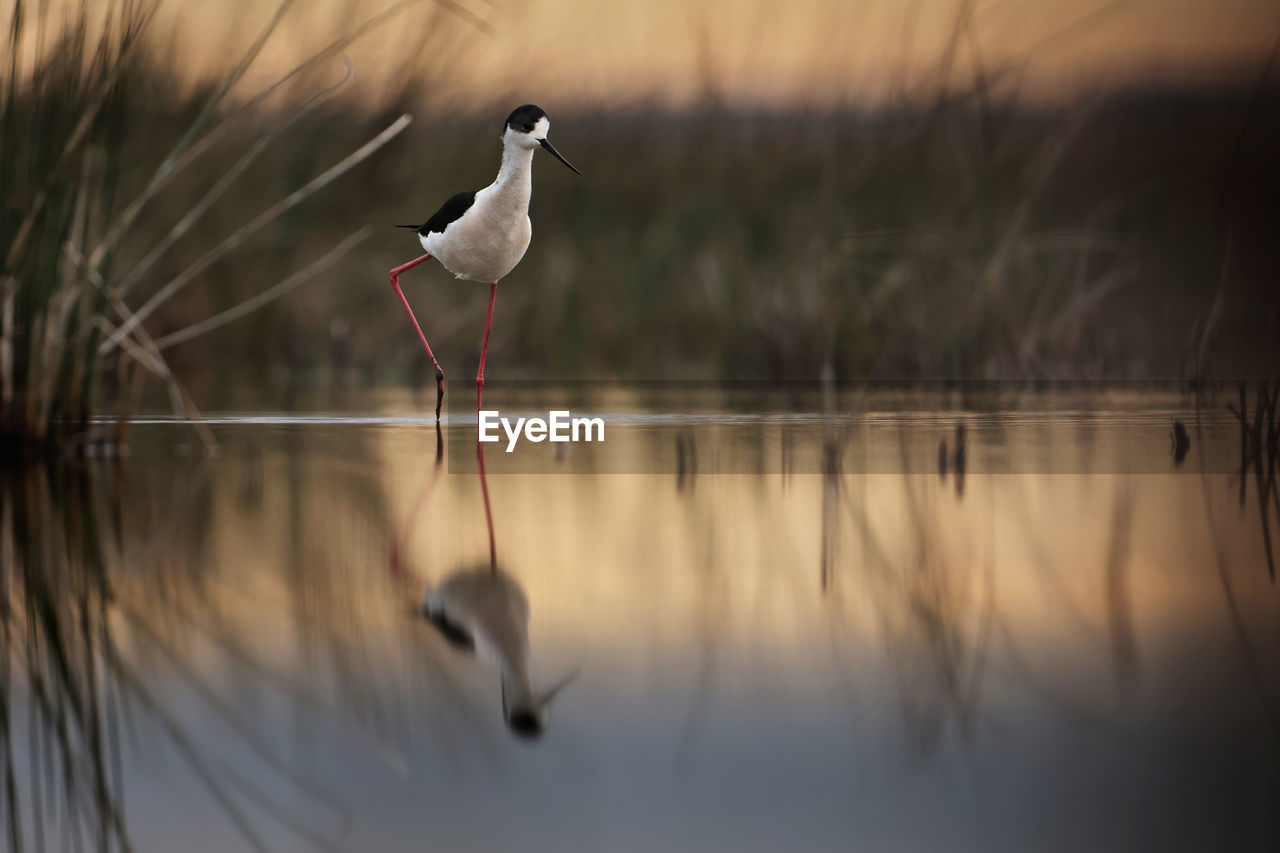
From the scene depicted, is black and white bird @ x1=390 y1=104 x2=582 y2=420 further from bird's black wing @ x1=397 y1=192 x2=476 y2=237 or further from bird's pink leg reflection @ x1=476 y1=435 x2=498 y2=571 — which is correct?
bird's pink leg reflection @ x1=476 y1=435 x2=498 y2=571

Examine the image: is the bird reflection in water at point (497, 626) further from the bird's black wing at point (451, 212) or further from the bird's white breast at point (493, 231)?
the bird's black wing at point (451, 212)

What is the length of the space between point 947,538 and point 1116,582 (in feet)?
1.71

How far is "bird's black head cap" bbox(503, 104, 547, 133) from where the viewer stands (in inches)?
248

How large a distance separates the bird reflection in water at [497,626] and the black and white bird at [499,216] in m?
3.53

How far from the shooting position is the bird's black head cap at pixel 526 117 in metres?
6.29

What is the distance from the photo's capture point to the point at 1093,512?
11.8 ft

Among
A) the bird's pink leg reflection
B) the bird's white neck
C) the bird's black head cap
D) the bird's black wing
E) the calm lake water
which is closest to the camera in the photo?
the calm lake water

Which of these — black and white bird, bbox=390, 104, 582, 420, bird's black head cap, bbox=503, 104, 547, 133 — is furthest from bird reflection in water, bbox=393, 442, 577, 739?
bird's black head cap, bbox=503, 104, 547, 133

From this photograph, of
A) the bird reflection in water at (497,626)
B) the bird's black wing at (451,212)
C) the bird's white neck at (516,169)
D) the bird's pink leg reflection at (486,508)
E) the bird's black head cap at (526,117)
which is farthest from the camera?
the bird's black wing at (451,212)

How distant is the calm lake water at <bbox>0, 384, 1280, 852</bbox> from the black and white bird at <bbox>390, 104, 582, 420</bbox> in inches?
96.8

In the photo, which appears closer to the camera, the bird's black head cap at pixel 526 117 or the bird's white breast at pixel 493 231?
the bird's black head cap at pixel 526 117

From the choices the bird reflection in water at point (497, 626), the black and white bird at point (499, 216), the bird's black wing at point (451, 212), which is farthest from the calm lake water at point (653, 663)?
the bird's black wing at point (451, 212)

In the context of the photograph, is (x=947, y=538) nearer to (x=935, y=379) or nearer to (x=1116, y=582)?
(x=1116, y=582)

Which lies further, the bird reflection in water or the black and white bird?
the black and white bird
